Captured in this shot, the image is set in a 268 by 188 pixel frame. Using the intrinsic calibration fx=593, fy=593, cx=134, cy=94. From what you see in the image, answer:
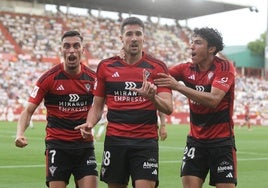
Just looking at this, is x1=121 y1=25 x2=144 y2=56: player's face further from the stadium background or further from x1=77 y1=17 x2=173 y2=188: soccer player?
the stadium background

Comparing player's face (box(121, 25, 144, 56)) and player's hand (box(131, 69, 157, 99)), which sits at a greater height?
player's face (box(121, 25, 144, 56))

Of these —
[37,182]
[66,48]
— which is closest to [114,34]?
[37,182]

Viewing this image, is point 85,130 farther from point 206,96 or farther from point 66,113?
point 206,96

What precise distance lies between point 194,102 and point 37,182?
198 inches

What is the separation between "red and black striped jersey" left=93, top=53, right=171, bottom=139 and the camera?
676cm

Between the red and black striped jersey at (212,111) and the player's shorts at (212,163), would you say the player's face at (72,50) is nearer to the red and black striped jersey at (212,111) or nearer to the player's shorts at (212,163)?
the red and black striped jersey at (212,111)

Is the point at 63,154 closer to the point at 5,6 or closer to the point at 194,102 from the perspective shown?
the point at 194,102

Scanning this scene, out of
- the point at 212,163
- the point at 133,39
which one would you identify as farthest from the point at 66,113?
the point at 212,163

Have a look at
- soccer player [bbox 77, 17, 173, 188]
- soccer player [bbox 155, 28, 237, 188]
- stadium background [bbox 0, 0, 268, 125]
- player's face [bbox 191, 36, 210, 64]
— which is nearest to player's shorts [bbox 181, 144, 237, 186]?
soccer player [bbox 155, 28, 237, 188]

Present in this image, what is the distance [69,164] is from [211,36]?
7.88 feet

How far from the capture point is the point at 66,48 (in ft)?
24.4

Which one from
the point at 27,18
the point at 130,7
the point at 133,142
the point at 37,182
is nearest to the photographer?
the point at 133,142

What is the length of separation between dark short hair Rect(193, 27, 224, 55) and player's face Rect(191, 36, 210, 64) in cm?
5

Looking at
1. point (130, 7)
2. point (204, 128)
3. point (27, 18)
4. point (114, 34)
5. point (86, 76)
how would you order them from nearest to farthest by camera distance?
point (204, 128) < point (86, 76) < point (27, 18) < point (114, 34) < point (130, 7)
